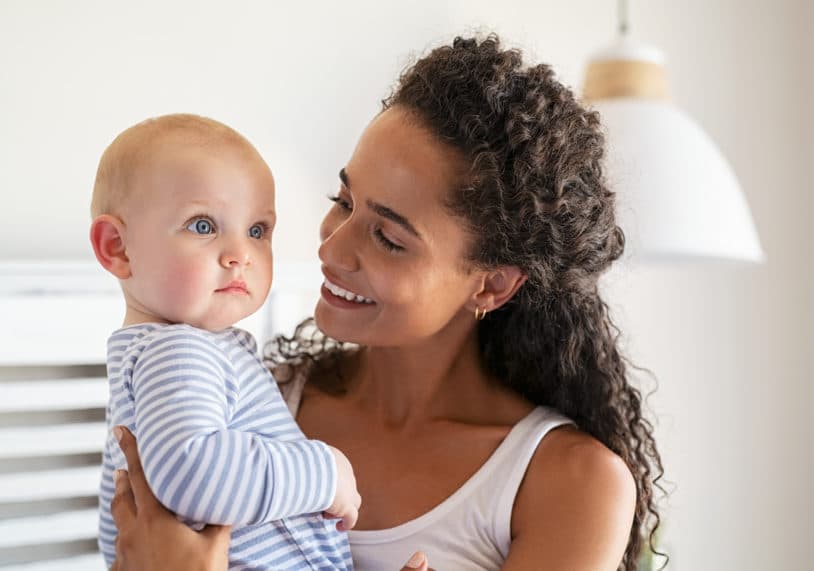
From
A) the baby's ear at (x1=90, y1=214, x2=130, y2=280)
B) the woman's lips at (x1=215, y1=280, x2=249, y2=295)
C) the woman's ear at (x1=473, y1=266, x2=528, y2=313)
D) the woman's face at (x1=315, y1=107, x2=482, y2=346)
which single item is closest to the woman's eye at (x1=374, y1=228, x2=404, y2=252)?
the woman's face at (x1=315, y1=107, x2=482, y2=346)

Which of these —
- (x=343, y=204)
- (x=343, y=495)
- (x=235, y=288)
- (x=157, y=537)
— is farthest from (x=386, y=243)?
(x=157, y=537)

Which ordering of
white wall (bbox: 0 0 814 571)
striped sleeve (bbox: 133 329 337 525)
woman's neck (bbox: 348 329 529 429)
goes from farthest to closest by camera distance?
white wall (bbox: 0 0 814 571) < woman's neck (bbox: 348 329 529 429) < striped sleeve (bbox: 133 329 337 525)

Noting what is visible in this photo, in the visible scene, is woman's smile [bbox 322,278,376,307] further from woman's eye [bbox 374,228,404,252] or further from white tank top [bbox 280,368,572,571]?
white tank top [bbox 280,368,572,571]

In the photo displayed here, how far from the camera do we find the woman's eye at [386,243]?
4.52 feet

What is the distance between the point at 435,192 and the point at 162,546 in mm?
600

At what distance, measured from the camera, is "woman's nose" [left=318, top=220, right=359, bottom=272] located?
4.48ft

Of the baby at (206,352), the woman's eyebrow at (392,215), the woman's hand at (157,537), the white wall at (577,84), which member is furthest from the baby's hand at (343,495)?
the white wall at (577,84)

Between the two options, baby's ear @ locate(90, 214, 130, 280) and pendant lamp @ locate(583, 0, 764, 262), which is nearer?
baby's ear @ locate(90, 214, 130, 280)

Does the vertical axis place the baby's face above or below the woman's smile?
above

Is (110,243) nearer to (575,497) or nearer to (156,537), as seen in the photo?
(156,537)

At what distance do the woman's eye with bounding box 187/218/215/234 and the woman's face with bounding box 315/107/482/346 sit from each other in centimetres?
26

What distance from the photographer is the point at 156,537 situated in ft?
3.58

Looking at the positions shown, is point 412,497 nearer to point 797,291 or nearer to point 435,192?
point 435,192

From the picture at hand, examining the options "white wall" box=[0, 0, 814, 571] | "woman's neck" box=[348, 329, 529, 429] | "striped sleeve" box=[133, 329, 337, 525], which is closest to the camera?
"striped sleeve" box=[133, 329, 337, 525]
